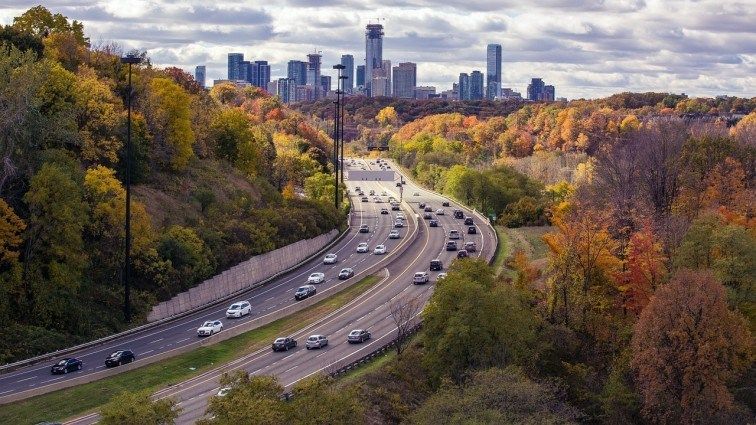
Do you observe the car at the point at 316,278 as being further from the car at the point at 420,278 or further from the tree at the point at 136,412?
the tree at the point at 136,412

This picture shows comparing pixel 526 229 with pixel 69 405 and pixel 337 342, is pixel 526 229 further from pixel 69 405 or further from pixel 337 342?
pixel 69 405

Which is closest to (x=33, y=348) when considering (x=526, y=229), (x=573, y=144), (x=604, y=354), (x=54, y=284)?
(x=54, y=284)

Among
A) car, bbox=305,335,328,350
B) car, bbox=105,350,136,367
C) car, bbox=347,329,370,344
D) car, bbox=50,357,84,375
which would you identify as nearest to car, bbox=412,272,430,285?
car, bbox=347,329,370,344

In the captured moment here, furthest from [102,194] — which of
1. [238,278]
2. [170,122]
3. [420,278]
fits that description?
[420,278]

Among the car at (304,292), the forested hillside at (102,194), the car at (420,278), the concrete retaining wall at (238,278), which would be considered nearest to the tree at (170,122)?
the forested hillside at (102,194)

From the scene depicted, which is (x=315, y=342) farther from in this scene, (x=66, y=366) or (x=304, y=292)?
(x=304, y=292)
